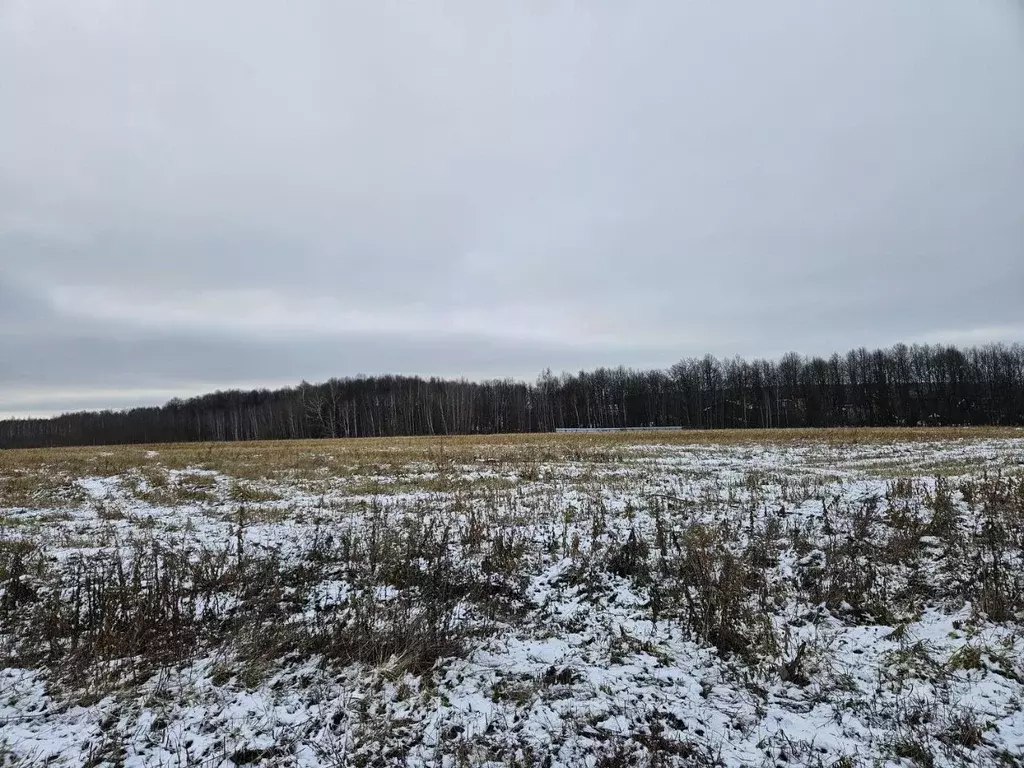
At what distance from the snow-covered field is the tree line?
7691 centimetres

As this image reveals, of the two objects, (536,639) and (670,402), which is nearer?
(536,639)

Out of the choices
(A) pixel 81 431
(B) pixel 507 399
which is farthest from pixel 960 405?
(A) pixel 81 431

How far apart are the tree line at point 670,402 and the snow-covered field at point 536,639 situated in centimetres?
7691

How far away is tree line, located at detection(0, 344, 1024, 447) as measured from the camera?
83500 millimetres

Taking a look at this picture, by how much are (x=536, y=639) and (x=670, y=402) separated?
329 ft

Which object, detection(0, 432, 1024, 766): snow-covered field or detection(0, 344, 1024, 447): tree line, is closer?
detection(0, 432, 1024, 766): snow-covered field

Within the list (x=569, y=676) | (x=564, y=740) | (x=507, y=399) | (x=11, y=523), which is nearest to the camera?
(x=564, y=740)

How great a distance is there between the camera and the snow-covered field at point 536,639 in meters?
3.54

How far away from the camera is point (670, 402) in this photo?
100188 millimetres

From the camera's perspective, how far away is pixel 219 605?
5.79 metres

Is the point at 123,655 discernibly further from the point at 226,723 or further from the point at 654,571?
the point at 654,571

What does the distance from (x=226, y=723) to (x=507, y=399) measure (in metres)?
95.1

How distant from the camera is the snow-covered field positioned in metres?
3.54

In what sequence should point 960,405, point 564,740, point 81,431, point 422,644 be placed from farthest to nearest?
point 81,431, point 960,405, point 422,644, point 564,740
